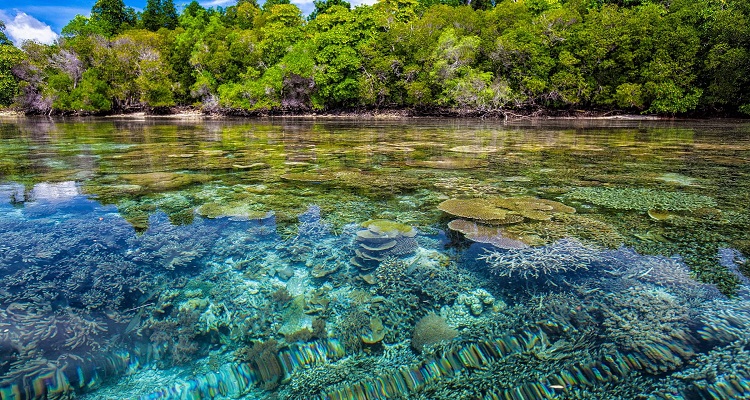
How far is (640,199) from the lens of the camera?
479cm

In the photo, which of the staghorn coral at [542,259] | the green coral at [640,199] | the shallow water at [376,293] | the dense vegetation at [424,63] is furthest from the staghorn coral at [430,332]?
the dense vegetation at [424,63]

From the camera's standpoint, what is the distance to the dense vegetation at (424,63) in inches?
1110

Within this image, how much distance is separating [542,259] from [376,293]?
1.36 meters

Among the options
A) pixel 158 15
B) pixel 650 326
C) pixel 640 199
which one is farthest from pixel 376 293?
pixel 158 15

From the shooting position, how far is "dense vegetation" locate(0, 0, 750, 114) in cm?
2820

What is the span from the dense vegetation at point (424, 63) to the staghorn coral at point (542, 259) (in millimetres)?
29150

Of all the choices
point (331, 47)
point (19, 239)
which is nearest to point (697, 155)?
point (19, 239)

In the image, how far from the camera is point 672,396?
5.58 feet

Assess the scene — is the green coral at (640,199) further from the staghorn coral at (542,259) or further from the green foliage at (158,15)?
the green foliage at (158,15)

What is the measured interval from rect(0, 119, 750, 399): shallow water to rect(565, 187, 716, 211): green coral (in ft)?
0.12

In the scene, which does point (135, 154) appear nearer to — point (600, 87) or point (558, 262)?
point (558, 262)

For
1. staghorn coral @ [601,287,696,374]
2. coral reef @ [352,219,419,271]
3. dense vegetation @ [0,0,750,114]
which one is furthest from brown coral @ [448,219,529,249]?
dense vegetation @ [0,0,750,114]

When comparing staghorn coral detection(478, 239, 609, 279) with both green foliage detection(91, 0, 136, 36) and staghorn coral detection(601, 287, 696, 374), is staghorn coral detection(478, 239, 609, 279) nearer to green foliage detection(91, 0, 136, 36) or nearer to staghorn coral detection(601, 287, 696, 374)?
staghorn coral detection(601, 287, 696, 374)

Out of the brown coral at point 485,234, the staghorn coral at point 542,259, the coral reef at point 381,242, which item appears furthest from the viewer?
the brown coral at point 485,234
